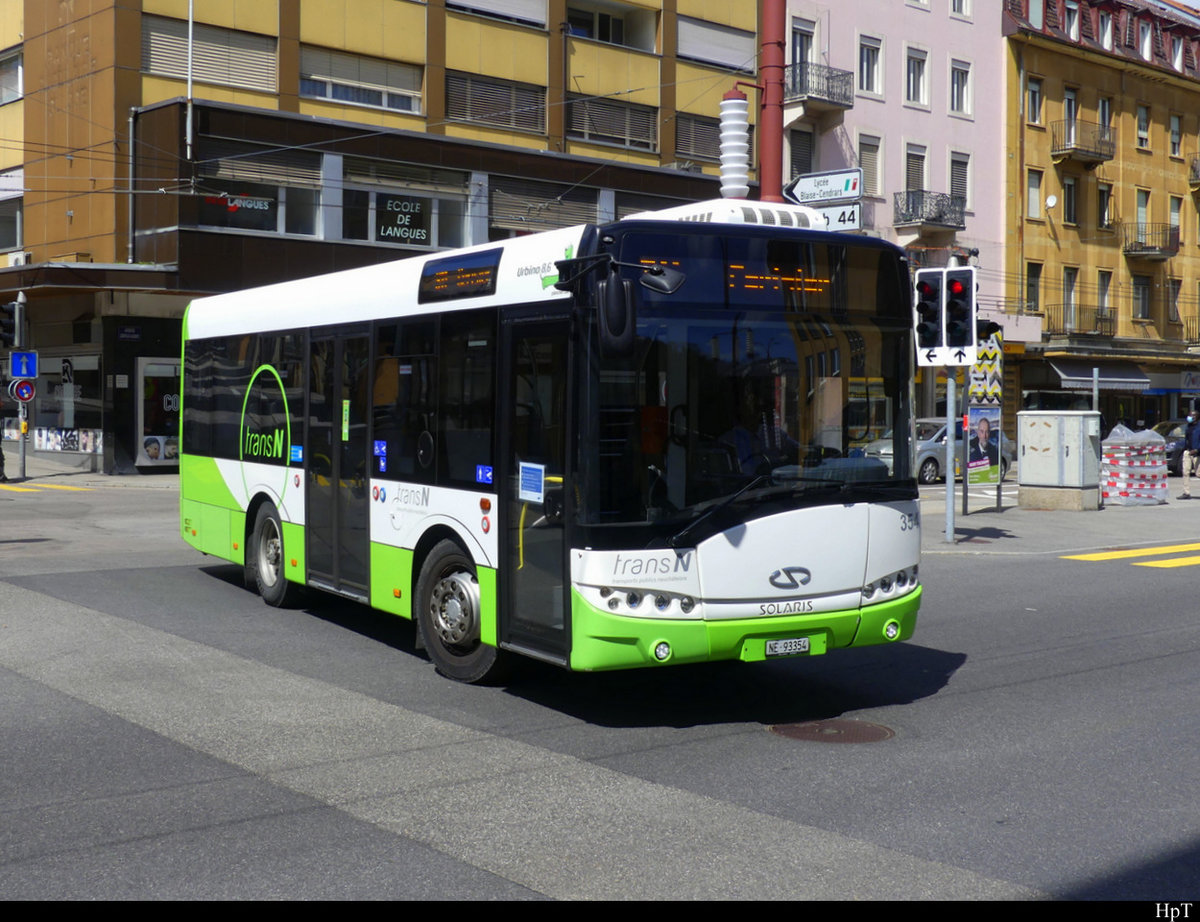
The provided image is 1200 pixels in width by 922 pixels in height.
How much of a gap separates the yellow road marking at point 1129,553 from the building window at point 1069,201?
34763mm

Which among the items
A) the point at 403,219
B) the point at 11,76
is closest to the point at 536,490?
the point at 403,219

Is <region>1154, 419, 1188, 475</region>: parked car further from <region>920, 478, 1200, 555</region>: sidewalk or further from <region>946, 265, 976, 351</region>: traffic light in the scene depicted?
<region>946, 265, 976, 351</region>: traffic light

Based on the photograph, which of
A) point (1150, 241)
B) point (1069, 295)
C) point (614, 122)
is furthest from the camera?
point (1150, 241)

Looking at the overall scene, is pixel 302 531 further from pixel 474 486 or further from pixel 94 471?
pixel 94 471

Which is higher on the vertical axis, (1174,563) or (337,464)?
(337,464)

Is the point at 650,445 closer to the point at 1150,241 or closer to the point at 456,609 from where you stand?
the point at 456,609

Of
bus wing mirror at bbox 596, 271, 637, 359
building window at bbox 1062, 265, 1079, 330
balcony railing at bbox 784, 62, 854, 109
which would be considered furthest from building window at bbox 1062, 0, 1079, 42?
bus wing mirror at bbox 596, 271, 637, 359

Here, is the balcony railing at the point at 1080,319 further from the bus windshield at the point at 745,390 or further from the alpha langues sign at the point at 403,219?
the bus windshield at the point at 745,390

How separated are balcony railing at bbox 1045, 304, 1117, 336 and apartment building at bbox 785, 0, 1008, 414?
3.22 metres

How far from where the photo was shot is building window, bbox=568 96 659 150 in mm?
35438

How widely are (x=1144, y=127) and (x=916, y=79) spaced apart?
13.1 meters

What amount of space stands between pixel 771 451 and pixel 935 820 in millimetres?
2351

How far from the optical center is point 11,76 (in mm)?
32719

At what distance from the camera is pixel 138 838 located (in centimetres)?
531
